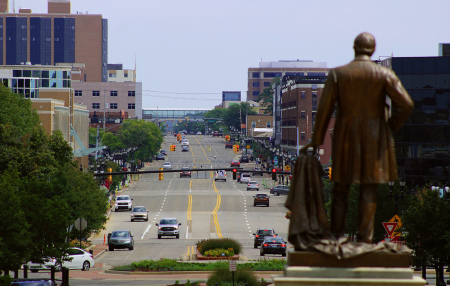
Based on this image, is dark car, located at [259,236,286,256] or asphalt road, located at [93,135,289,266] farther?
asphalt road, located at [93,135,289,266]

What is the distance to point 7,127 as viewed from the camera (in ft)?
174

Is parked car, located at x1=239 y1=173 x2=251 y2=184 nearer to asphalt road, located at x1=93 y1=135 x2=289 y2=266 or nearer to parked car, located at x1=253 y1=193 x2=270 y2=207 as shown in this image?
asphalt road, located at x1=93 y1=135 x2=289 y2=266

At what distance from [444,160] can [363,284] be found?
66.5 m

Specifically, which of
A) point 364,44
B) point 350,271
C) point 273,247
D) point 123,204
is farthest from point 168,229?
point 350,271

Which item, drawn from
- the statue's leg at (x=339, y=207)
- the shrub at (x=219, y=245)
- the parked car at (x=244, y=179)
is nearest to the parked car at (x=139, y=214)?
the shrub at (x=219, y=245)

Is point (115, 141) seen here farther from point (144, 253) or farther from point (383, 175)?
point (383, 175)

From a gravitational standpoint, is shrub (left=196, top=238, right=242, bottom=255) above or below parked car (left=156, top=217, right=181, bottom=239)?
above

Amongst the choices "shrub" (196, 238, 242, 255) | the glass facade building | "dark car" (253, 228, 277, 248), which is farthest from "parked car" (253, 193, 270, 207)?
"shrub" (196, 238, 242, 255)

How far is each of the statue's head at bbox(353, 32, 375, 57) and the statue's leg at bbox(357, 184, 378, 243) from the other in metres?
1.90

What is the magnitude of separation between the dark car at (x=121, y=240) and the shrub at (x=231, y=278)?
66.8ft

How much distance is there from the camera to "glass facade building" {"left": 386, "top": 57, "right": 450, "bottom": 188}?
75250mm

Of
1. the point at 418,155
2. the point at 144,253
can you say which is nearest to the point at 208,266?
the point at 144,253

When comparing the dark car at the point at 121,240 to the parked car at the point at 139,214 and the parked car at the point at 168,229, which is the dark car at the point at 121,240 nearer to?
the parked car at the point at 168,229

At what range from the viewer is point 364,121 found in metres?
12.3
